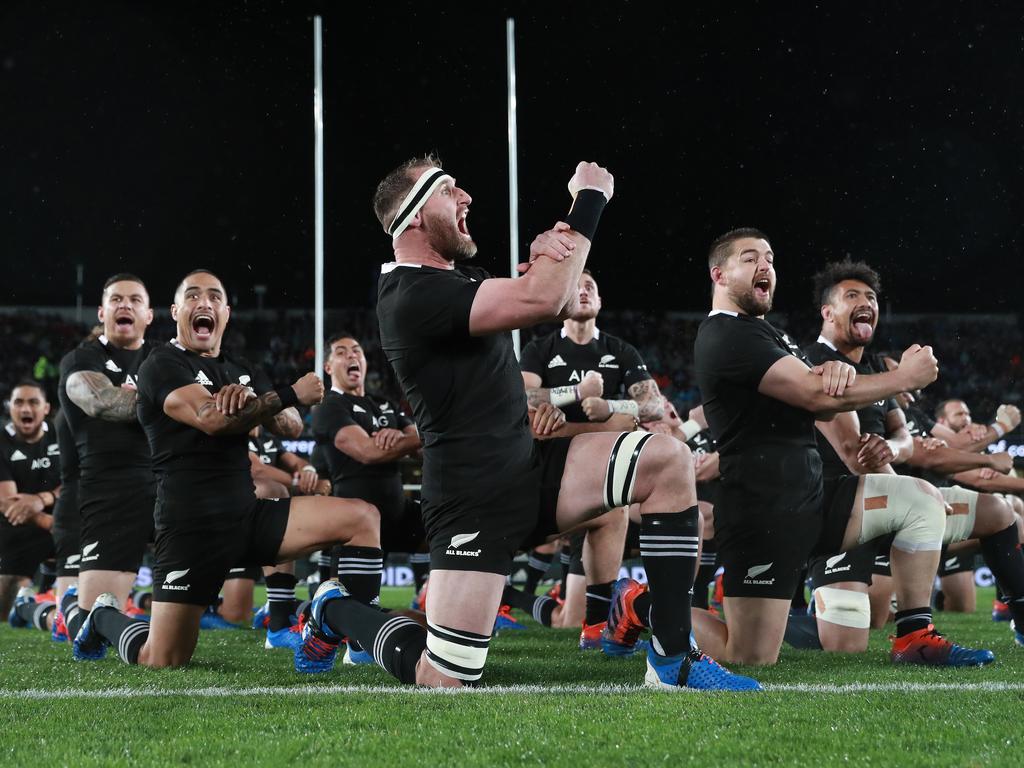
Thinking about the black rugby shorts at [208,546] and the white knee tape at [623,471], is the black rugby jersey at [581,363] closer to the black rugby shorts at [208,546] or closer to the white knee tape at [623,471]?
the black rugby shorts at [208,546]

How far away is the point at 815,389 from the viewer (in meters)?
4.48

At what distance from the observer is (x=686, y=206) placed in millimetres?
25125

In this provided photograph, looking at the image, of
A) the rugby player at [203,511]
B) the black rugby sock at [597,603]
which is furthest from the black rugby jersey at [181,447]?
the black rugby sock at [597,603]

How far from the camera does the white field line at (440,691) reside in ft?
12.1

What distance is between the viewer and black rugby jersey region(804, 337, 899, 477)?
5684 millimetres

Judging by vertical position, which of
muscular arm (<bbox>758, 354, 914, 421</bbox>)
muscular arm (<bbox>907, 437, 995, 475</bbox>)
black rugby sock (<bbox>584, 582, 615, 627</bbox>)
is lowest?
black rugby sock (<bbox>584, 582, 615, 627</bbox>)

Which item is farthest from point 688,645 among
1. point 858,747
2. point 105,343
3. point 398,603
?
point 398,603

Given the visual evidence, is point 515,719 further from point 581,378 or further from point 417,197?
point 581,378

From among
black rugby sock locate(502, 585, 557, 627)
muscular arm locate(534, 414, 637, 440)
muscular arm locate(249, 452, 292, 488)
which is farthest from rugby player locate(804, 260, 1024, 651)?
muscular arm locate(249, 452, 292, 488)

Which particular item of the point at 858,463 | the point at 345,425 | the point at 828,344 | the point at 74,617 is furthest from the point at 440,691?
the point at 345,425

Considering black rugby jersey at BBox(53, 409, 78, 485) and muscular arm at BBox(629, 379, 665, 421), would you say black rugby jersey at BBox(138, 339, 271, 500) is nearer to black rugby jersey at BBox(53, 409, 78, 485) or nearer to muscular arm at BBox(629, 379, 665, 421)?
black rugby jersey at BBox(53, 409, 78, 485)

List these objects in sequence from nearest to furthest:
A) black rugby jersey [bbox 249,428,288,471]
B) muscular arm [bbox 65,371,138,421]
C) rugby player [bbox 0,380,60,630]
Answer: muscular arm [bbox 65,371,138,421] < rugby player [bbox 0,380,60,630] < black rugby jersey [bbox 249,428,288,471]

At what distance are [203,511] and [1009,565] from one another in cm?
380

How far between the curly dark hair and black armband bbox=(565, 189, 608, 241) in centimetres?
246
